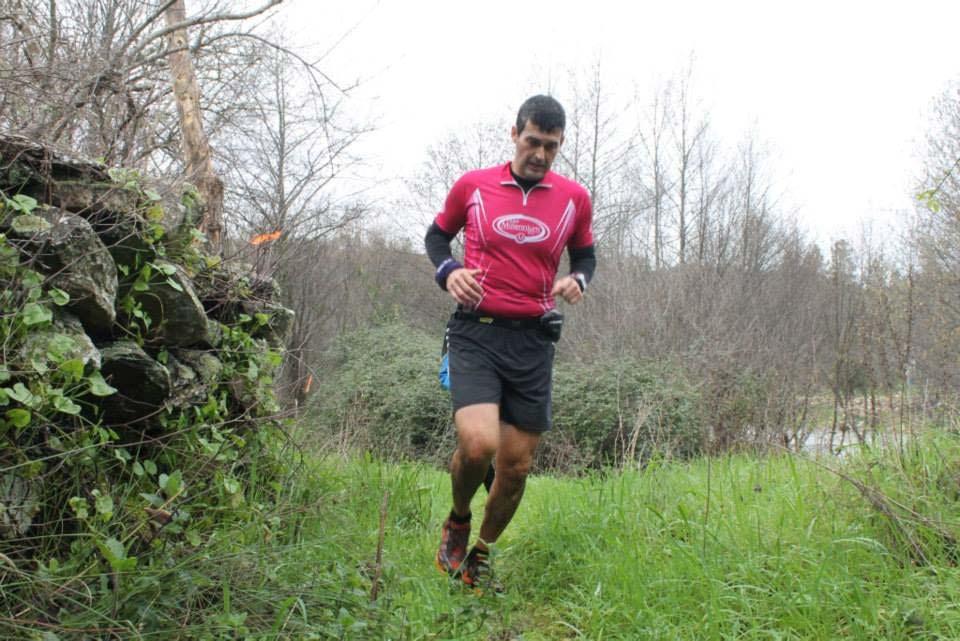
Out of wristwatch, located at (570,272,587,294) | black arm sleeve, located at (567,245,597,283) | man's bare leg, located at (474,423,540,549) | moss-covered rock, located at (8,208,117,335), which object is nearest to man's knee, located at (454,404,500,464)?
man's bare leg, located at (474,423,540,549)

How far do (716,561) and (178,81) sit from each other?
5.90 m

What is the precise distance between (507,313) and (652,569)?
1295 mm

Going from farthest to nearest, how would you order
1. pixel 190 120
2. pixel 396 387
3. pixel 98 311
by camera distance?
pixel 396 387, pixel 190 120, pixel 98 311

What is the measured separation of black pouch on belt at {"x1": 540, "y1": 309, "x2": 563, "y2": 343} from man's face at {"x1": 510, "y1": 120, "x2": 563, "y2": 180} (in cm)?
68

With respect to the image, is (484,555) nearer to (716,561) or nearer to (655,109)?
(716,561)

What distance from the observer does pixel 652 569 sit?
305 cm

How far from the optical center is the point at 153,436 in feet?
9.36

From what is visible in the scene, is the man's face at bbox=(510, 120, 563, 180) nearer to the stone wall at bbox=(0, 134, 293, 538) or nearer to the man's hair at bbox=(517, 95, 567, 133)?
the man's hair at bbox=(517, 95, 567, 133)

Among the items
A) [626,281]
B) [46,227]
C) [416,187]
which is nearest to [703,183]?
[626,281]

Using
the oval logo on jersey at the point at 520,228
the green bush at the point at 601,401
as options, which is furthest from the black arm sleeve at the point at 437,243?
the green bush at the point at 601,401

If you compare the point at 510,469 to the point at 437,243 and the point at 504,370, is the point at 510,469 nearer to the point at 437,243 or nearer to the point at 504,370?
the point at 504,370

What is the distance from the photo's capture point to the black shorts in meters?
3.35

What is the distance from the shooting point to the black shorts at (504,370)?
335cm

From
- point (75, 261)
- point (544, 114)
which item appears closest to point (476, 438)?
point (544, 114)
